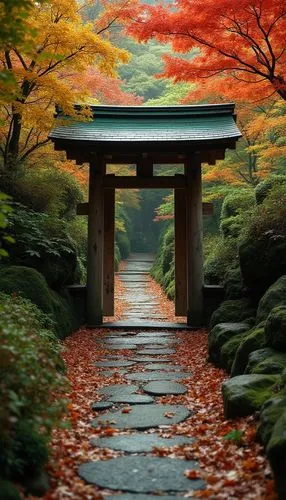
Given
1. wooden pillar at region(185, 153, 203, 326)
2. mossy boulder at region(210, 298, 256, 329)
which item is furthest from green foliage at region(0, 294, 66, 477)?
wooden pillar at region(185, 153, 203, 326)

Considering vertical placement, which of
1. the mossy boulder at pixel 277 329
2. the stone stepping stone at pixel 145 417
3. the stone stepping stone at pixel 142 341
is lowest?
the stone stepping stone at pixel 142 341

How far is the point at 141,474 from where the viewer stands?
11.5 feet

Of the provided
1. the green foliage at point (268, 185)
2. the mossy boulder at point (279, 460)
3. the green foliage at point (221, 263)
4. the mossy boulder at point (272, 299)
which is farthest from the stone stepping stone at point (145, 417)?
the green foliage at point (268, 185)

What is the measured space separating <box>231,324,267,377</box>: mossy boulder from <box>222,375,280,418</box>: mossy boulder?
3.01 feet

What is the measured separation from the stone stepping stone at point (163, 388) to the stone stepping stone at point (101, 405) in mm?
647

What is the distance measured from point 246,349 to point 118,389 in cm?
170

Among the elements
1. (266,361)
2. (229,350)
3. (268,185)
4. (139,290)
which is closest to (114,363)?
(229,350)

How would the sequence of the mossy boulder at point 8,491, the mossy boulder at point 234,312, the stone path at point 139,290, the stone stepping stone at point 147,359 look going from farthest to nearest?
the stone path at point 139,290 < the mossy boulder at point 234,312 < the stone stepping stone at point 147,359 < the mossy boulder at point 8,491

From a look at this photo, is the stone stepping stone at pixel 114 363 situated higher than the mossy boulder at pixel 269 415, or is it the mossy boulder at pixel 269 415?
the mossy boulder at pixel 269 415

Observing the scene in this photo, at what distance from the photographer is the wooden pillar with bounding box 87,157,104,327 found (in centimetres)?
1045

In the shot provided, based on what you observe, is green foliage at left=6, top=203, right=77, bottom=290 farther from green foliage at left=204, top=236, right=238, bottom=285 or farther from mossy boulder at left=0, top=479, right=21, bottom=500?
mossy boulder at left=0, top=479, right=21, bottom=500

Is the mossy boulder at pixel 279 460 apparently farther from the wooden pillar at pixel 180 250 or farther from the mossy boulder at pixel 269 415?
the wooden pillar at pixel 180 250

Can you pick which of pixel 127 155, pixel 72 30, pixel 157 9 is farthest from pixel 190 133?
pixel 72 30

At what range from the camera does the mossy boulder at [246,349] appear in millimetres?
5780
